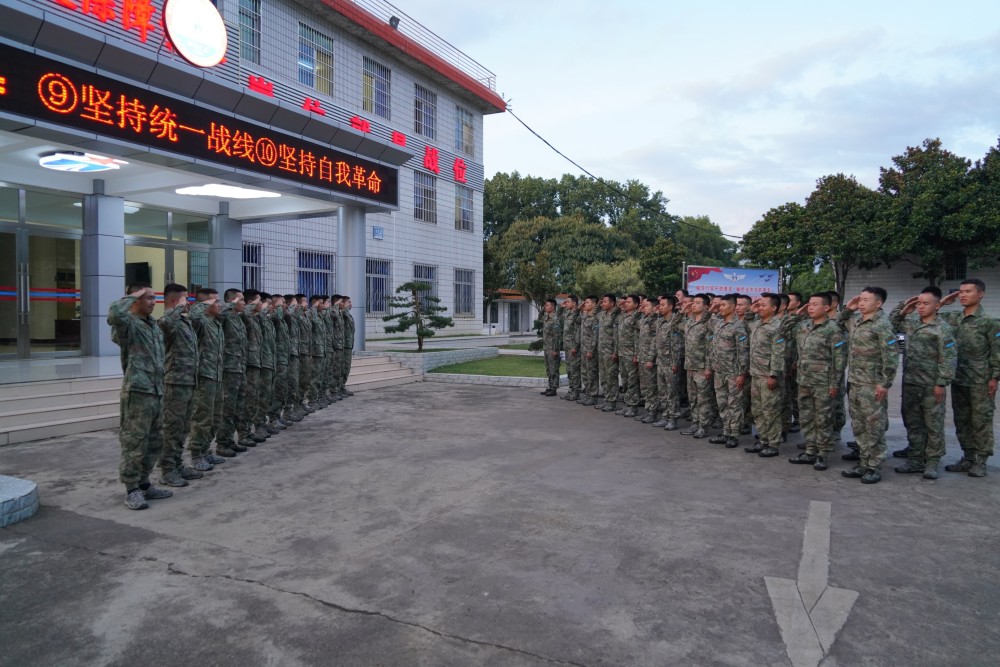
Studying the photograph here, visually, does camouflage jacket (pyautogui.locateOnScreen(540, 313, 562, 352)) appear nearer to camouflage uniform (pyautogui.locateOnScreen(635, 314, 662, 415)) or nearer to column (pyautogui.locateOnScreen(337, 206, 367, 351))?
camouflage uniform (pyautogui.locateOnScreen(635, 314, 662, 415))

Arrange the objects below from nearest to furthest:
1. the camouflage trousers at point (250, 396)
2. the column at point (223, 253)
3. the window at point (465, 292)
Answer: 1. the camouflage trousers at point (250, 396)
2. the column at point (223, 253)
3. the window at point (465, 292)

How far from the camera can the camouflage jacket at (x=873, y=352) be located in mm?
5457

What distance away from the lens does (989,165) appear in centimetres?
1808

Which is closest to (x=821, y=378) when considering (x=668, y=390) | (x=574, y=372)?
(x=668, y=390)

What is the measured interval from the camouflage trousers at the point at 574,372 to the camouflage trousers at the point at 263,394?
5.04 meters

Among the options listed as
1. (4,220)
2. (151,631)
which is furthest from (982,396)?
(4,220)

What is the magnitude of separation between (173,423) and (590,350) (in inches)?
253

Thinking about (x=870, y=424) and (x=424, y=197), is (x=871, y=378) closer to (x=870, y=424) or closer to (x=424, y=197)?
(x=870, y=424)

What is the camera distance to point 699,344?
24.9ft

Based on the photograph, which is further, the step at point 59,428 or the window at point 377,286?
the window at point 377,286

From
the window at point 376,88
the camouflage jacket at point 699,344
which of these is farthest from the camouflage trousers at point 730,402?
the window at point 376,88


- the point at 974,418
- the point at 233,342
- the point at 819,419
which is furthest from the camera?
the point at 233,342

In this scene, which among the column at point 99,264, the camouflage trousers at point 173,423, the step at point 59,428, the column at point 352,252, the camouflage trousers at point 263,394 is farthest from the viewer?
the column at point 352,252

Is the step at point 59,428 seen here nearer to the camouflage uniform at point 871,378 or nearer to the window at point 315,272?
the camouflage uniform at point 871,378
